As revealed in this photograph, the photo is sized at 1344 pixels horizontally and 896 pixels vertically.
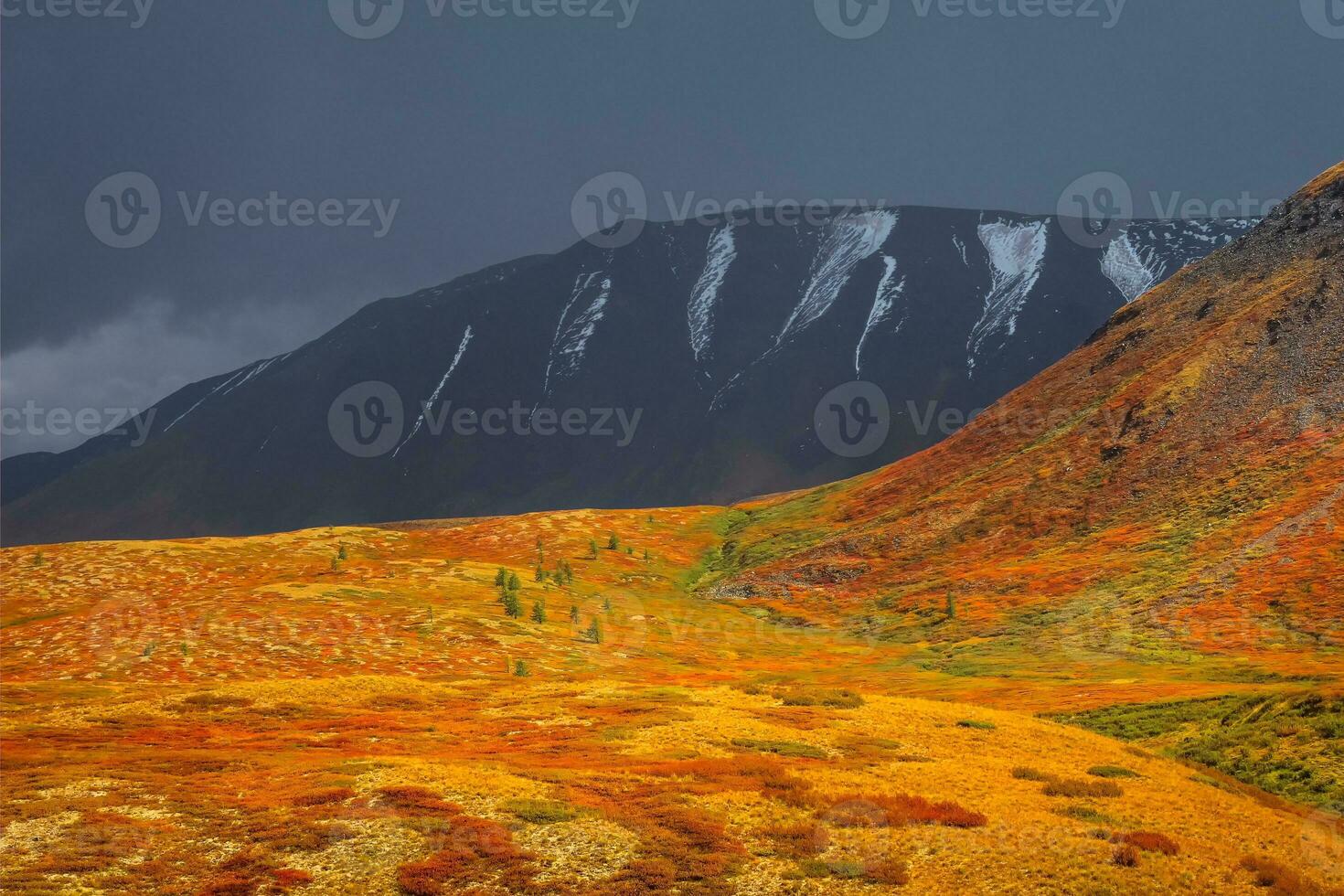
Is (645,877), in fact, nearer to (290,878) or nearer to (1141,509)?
(290,878)

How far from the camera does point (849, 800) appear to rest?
27438mm

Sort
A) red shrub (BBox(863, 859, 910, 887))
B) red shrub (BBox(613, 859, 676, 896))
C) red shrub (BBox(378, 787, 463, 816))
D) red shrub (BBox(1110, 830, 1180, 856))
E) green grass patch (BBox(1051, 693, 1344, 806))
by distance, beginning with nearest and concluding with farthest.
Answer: red shrub (BBox(613, 859, 676, 896)) → red shrub (BBox(863, 859, 910, 887)) → red shrub (BBox(1110, 830, 1180, 856)) → red shrub (BBox(378, 787, 463, 816)) → green grass patch (BBox(1051, 693, 1344, 806))

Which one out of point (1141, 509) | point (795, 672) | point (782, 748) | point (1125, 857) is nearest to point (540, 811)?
point (782, 748)

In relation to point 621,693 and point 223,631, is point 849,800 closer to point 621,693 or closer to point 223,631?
point 621,693

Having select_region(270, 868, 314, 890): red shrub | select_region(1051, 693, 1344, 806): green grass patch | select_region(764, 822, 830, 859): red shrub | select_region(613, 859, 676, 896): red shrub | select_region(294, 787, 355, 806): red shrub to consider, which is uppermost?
select_region(294, 787, 355, 806): red shrub

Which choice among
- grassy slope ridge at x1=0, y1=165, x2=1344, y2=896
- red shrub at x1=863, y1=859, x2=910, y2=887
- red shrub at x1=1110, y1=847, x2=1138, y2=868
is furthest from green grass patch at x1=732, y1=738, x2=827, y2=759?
red shrub at x1=1110, y1=847, x2=1138, y2=868

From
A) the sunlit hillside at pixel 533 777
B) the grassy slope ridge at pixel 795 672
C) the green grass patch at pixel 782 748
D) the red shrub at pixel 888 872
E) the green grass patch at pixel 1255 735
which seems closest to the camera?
the red shrub at pixel 888 872

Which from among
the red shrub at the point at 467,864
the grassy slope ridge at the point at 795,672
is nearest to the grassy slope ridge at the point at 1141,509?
the grassy slope ridge at the point at 795,672

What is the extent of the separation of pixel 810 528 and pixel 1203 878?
106623 mm

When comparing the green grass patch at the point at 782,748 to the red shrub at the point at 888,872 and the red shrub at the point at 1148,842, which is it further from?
the red shrub at the point at 1148,842

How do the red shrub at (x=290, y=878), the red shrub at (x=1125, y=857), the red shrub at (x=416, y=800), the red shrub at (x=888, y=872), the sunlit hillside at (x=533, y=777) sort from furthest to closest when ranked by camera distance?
the red shrub at (x=416, y=800) < the red shrub at (x=1125, y=857) < the sunlit hillside at (x=533, y=777) < the red shrub at (x=888, y=872) < the red shrub at (x=290, y=878)

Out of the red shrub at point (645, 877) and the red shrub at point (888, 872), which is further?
the red shrub at point (888, 872)

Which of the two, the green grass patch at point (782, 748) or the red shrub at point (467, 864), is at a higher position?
the red shrub at point (467, 864)

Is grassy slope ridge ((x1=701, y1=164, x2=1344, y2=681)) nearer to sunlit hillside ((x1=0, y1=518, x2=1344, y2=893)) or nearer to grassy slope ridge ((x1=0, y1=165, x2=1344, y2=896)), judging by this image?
grassy slope ridge ((x1=0, y1=165, x2=1344, y2=896))
